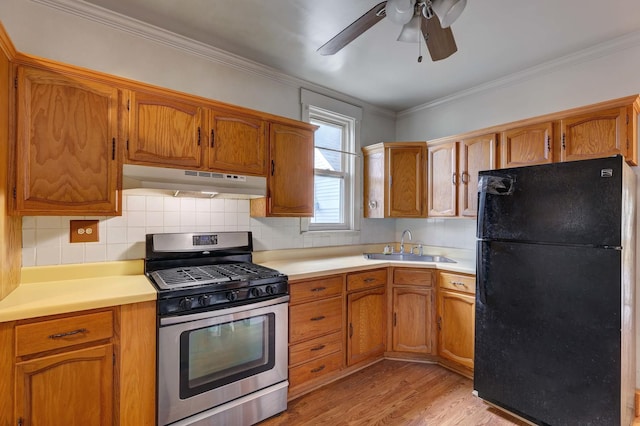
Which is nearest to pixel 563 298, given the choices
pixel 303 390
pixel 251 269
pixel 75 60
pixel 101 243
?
pixel 303 390

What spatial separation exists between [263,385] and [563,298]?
192 cm

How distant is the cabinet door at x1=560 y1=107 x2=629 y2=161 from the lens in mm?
2037

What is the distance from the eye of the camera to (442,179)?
3.01 metres

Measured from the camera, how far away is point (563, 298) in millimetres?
1814

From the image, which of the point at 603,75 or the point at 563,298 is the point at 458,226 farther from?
the point at 603,75

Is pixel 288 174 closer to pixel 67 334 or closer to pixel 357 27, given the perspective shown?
pixel 357 27

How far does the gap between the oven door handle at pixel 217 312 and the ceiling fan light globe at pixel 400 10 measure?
176cm

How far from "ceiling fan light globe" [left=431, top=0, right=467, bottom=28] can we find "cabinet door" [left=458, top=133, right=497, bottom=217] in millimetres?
1500

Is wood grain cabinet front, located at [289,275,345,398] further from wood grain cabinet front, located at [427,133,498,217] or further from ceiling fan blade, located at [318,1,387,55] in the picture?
ceiling fan blade, located at [318,1,387,55]

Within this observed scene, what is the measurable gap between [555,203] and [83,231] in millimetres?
2916

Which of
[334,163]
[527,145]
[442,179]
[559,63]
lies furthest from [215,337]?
[559,63]

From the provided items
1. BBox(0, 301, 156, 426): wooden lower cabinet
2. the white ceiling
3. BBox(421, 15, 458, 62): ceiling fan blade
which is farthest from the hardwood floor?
the white ceiling

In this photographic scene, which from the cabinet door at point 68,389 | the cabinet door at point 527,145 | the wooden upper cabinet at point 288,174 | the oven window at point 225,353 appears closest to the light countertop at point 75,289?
the cabinet door at point 68,389

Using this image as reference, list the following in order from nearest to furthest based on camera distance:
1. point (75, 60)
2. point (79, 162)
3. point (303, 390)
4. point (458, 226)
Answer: point (79, 162), point (75, 60), point (303, 390), point (458, 226)
